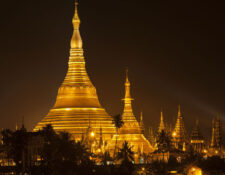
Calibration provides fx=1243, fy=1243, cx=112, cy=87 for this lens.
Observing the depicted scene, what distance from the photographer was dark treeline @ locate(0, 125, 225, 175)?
106 metres

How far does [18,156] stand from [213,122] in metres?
63.4

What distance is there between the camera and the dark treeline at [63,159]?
348ft

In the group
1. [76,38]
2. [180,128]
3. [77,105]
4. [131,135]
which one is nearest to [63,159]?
[131,135]

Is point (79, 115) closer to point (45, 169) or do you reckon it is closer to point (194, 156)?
point (194, 156)

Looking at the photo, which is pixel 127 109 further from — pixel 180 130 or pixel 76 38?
pixel 180 130

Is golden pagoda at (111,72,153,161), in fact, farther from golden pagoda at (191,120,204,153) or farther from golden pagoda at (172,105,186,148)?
golden pagoda at (191,120,204,153)

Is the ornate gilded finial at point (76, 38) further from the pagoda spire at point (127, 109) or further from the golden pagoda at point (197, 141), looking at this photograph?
the golden pagoda at point (197, 141)

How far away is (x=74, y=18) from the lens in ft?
467

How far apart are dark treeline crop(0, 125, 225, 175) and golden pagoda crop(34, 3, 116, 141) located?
12.7 meters

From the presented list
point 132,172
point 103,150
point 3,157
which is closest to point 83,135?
point 103,150

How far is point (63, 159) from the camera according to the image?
4252 inches

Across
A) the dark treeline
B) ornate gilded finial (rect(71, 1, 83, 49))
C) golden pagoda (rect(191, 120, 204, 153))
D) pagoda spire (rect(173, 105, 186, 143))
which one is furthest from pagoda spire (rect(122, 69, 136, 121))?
golden pagoda (rect(191, 120, 204, 153))

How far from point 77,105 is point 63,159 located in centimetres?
3339

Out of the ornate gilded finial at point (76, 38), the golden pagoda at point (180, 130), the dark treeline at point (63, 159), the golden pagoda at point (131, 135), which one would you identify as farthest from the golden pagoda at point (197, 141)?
the dark treeline at point (63, 159)
